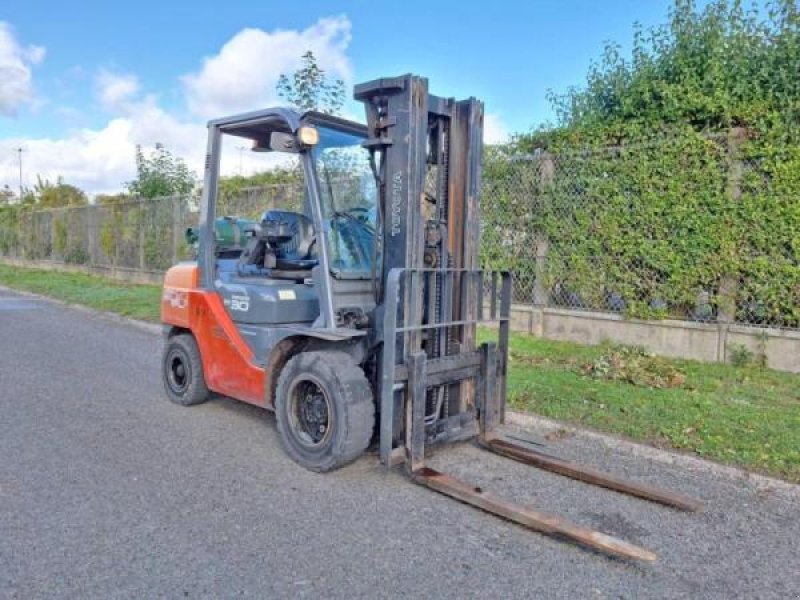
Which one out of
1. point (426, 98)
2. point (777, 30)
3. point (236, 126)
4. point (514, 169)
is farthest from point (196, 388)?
point (777, 30)

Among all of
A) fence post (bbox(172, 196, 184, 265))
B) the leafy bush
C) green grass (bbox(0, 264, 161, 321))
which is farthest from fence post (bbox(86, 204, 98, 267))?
the leafy bush

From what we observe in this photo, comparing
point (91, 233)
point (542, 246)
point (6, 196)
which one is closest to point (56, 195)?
point (6, 196)

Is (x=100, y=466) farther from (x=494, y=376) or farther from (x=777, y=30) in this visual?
(x=777, y=30)

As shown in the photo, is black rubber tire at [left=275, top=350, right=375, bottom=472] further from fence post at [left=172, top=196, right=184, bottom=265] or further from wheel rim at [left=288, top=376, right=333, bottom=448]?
fence post at [left=172, top=196, right=184, bottom=265]

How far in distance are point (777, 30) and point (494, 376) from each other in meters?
6.27

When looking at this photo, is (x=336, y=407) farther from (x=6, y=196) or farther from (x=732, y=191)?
(x=6, y=196)

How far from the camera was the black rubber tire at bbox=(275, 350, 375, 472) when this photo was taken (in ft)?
13.9

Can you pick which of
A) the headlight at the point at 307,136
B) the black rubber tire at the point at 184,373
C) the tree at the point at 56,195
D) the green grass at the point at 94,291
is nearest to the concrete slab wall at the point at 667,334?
the black rubber tire at the point at 184,373

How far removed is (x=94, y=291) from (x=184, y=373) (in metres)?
11.4

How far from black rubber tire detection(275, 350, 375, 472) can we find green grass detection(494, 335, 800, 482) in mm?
2167

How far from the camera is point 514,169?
9.32m

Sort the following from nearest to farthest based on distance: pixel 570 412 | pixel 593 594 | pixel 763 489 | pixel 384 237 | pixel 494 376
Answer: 1. pixel 593 594
2. pixel 763 489
3. pixel 384 237
4. pixel 494 376
5. pixel 570 412

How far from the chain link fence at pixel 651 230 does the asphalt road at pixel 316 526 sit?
3054mm

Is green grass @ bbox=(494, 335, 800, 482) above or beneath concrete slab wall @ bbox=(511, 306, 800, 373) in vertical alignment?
beneath
